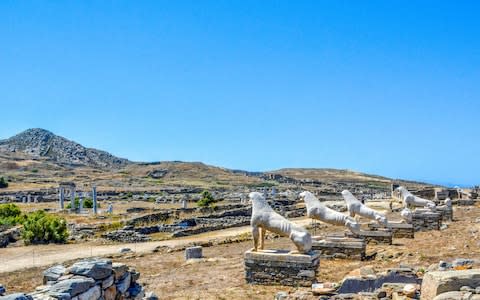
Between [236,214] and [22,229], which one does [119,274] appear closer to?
[22,229]

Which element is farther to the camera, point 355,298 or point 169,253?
point 169,253

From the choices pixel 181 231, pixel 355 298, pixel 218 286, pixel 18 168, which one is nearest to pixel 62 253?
pixel 181 231

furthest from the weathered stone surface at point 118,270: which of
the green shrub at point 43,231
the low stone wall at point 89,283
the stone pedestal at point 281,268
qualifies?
the green shrub at point 43,231

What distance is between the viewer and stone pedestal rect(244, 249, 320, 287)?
12492mm

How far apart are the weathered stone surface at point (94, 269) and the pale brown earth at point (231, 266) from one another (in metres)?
4.04

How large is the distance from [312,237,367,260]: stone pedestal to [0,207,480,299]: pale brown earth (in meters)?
0.30

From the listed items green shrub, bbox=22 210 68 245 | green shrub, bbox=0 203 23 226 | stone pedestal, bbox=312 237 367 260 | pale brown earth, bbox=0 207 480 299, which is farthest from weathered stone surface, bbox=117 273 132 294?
green shrub, bbox=0 203 23 226

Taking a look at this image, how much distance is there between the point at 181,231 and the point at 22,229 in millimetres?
9335

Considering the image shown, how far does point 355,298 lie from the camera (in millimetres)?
9320

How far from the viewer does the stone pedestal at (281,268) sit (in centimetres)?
1249

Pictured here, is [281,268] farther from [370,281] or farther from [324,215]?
[324,215]

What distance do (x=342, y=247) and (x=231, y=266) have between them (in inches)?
146

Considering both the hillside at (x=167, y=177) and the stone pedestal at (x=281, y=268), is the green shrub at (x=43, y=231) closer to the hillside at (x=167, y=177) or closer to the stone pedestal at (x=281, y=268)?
the stone pedestal at (x=281, y=268)

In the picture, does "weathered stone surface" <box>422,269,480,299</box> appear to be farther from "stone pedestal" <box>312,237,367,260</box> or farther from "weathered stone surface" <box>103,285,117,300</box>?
"stone pedestal" <box>312,237,367,260</box>
